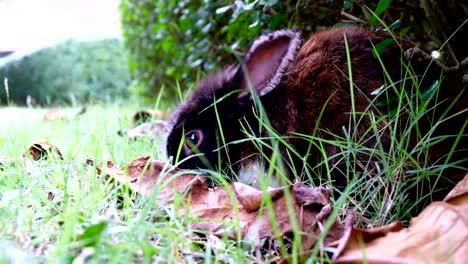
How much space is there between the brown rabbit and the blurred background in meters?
0.18

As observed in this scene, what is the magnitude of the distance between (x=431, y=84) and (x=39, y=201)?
1762mm

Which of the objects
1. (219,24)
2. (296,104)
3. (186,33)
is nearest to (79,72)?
(186,33)

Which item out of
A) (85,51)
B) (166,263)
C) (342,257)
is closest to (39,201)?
(166,263)

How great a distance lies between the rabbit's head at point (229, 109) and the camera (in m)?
3.24

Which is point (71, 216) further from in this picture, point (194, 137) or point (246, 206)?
point (194, 137)

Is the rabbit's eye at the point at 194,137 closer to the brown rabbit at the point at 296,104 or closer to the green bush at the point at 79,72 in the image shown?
the brown rabbit at the point at 296,104

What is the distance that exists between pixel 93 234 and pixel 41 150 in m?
1.52

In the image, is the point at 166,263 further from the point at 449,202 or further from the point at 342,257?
the point at 449,202

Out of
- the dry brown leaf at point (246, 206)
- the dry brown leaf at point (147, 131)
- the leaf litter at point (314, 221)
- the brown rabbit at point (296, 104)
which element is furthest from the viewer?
the dry brown leaf at point (147, 131)

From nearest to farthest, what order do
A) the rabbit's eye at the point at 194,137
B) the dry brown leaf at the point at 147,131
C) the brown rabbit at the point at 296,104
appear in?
the brown rabbit at the point at 296,104 → the rabbit's eye at the point at 194,137 → the dry brown leaf at the point at 147,131

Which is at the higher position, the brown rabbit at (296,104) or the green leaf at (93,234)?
the green leaf at (93,234)

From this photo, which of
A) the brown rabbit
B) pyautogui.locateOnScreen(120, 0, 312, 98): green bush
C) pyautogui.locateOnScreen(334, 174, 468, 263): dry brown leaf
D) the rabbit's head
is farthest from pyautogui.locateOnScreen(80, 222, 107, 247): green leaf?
pyautogui.locateOnScreen(120, 0, 312, 98): green bush

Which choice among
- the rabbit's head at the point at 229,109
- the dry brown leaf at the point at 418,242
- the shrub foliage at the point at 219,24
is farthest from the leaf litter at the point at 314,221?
the shrub foliage at the point at 219,24

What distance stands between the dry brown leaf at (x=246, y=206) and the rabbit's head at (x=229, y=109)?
2.60 feet
